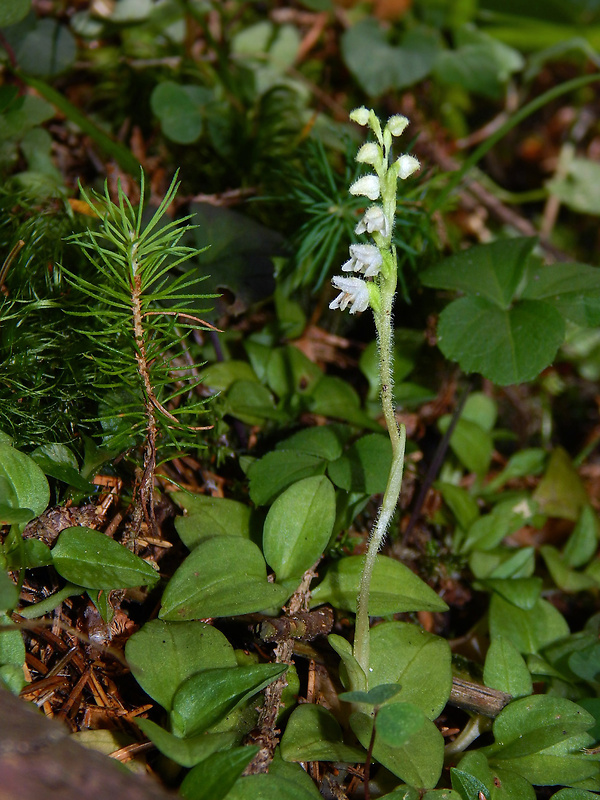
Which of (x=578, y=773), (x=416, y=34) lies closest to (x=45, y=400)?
(x=578, y=773)

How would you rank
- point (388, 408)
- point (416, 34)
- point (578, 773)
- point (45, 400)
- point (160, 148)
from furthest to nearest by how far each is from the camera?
point (416, 34), point (160, 148), point (45, 400), point (578, 773), point (388, 408)

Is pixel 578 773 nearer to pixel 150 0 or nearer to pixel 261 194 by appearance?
pixel 261 194

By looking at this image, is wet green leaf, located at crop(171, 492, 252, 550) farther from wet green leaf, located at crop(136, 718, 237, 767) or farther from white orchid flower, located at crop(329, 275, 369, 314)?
white orchid flower, located at crop(329, 275, 369, 314)

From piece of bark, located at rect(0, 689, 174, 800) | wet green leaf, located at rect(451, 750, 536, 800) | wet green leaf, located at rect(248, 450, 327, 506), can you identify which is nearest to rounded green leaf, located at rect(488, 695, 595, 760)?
wet green leaf, located at rect(451, 750, 536, 800)

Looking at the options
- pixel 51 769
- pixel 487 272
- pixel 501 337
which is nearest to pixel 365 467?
pixel 501 337

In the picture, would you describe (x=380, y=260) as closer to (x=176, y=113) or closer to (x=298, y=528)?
(x=298, y=528)

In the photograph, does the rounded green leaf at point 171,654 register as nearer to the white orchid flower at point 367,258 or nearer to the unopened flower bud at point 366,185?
the white orchid flower at point 367,258
